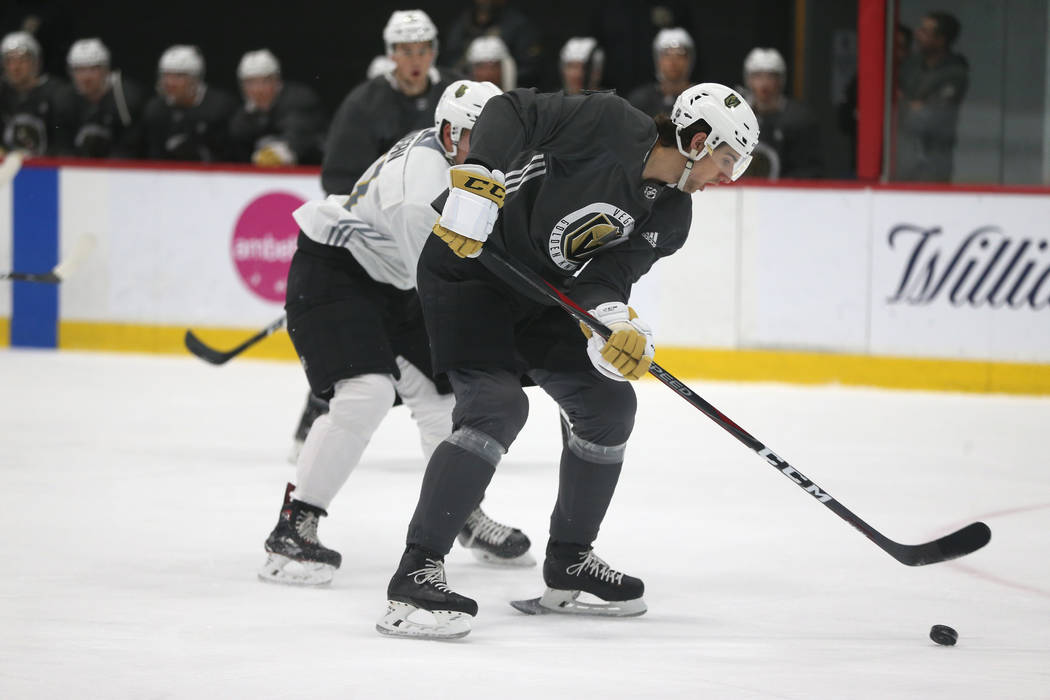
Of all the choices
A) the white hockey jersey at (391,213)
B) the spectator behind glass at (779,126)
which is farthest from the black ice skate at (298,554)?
the spectator behind glass at (779,126)

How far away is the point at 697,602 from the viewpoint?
324 centimetres

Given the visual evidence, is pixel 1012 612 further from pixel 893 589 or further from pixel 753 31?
pixel 753 31

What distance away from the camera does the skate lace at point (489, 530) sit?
355 centimetres

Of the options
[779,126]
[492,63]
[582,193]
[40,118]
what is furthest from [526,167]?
[40,118]

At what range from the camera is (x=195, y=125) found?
Answer: 793cm

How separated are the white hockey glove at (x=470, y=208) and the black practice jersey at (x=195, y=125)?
16.8 ft

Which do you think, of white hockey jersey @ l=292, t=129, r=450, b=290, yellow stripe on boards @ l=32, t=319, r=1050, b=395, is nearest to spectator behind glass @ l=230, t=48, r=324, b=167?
yellow stripe on boards @ l=32, t=319, r=1050, b=395

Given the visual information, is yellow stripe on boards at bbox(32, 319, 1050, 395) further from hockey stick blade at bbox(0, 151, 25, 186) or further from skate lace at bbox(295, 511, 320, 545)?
skate lace at bbox(295, 511, 320, 545)

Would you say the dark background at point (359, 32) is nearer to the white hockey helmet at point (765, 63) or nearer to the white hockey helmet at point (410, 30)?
the white hockey helmet at point (765, 63)

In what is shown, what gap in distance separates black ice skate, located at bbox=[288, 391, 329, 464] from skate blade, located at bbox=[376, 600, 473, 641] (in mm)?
1653

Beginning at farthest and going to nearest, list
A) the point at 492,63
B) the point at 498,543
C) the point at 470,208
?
the point at 492,63, the point at 498,543, the point at 470,208

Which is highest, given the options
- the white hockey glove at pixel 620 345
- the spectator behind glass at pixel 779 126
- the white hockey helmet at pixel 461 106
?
the spectator behind glass at pixel 779 126

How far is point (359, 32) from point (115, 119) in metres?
2.17

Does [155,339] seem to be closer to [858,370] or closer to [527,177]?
[858,370]
